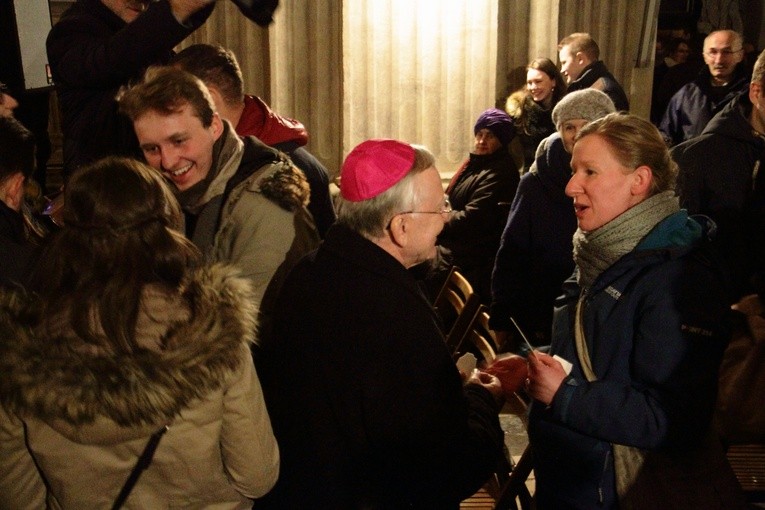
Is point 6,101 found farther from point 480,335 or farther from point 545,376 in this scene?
point 545,376

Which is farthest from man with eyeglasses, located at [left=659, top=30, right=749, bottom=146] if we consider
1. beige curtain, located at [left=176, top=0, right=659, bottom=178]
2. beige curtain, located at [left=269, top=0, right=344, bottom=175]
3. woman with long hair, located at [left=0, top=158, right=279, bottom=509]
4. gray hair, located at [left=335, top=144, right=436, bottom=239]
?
woman with long hair, located at [left=0, top=158, right=279, bottom=509]

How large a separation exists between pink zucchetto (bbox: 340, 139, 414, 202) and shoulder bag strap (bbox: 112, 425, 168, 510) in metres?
0.71

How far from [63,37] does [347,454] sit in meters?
1.99

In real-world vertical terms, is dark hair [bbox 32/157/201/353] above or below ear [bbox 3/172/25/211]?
above

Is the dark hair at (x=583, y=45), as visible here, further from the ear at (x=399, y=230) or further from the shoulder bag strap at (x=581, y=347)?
the ear at (x=399, y=230)

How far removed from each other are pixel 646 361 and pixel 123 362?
1253 millimetres

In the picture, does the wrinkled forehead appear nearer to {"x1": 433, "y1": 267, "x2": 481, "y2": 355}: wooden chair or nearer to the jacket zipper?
{"x1": 433, "y1": 267, "x2": 481, "y2": 355}: wooden chair

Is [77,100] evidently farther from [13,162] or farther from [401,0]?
[401,0]

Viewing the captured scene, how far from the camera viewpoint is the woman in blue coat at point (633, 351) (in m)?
2.07

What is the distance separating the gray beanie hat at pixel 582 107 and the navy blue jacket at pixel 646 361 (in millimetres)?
1909

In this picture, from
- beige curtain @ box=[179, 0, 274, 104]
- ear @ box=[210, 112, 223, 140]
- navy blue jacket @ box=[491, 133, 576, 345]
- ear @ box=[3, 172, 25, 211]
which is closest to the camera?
ear @ box=[210, 112, 223, 140]

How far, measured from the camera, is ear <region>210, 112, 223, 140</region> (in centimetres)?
269

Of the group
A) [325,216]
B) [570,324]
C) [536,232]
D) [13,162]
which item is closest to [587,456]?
[570,324]

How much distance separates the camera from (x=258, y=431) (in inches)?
74.8
